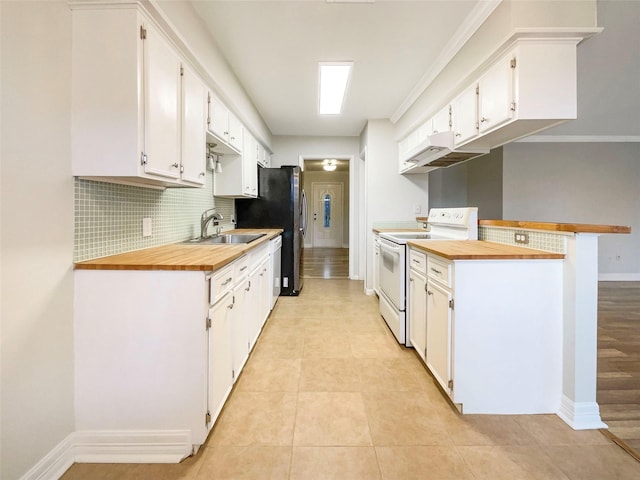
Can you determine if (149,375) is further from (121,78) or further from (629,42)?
(629,42)

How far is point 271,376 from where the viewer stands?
209cm

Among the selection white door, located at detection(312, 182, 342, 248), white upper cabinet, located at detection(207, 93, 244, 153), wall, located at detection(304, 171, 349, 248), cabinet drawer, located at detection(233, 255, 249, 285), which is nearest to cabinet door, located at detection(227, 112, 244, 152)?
white upper cabinet, located at detection(207, 93, 244, 153)

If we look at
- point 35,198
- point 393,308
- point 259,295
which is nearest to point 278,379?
point 259,295

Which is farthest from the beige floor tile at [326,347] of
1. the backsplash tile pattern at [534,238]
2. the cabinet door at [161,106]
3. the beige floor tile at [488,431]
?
the cabinet door at [161,106]

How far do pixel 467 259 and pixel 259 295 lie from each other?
1699 millimetres

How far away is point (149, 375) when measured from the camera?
138 centimetres

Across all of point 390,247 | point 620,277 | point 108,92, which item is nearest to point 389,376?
point 390,247

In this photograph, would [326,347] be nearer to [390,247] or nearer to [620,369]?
[390,247]

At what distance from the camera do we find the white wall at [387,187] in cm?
436

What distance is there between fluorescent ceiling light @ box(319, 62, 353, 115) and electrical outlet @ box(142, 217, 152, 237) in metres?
2.07

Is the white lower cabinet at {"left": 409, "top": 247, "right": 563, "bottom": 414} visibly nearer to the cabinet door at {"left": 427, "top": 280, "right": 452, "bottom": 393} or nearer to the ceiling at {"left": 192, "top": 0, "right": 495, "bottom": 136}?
the cabinet door at {"left": 427, "top": 280, "right": 452, "bottom": 393}

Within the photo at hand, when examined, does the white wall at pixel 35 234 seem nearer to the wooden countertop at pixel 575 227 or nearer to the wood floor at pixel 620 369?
the wooden countertop at pixel 575 227

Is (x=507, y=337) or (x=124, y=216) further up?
(x=124, y=216)

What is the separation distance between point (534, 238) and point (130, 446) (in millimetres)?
2406
